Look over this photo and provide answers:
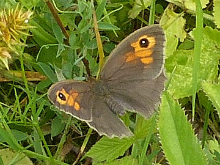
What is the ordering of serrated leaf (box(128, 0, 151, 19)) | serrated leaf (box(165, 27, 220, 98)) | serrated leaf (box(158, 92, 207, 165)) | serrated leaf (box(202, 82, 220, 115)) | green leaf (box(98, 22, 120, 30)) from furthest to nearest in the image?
serrated leaf (box(128, 0, 151, 19)), serrated leaf (box(165, 27, 220, 98)), green leaf (box(98, 22, 120, 30)), serrated leaf (box(202, 82, 220, 115)), serrated leaf (box(158, 92, 207, 165))

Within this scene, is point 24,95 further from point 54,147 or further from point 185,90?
point 185,90

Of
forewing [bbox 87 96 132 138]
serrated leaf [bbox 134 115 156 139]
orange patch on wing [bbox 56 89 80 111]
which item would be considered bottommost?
serrated leaf [bbox 134 115 156 139]

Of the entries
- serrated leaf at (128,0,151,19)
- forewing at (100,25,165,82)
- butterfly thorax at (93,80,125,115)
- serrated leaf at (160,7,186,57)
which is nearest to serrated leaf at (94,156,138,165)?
butterfly thorax at (93,80,125,115)

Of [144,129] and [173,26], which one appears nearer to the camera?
[144,129]

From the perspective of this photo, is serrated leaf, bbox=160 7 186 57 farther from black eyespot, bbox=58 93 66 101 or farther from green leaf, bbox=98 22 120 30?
black eyespot, bbox=58 93 66 101

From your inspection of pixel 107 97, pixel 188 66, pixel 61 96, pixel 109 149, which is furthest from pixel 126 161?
pixel 188 66

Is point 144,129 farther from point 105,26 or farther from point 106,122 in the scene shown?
point 105,26

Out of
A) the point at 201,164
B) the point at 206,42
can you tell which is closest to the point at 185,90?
the point at 206,42
